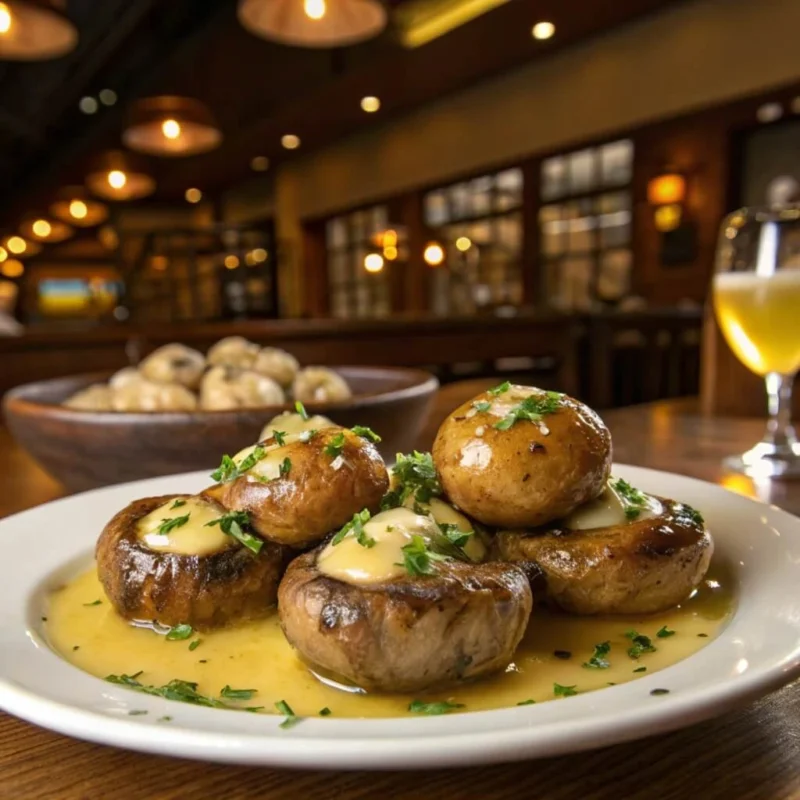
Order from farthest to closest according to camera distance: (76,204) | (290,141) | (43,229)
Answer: (43,229)
(76,204)
(290,141)

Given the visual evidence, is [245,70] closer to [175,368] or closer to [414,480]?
[175,368]

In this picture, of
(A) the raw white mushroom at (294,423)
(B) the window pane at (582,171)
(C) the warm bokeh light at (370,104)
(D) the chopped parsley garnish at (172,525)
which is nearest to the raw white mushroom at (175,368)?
(A) the raw white mushroom at (294,423)

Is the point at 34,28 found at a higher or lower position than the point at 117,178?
higher

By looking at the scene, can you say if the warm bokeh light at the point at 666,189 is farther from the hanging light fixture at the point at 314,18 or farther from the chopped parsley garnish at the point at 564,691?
the chopped parsley garnish at the point at 564,691

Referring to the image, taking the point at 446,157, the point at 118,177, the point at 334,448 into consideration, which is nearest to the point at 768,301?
the point at 334,448

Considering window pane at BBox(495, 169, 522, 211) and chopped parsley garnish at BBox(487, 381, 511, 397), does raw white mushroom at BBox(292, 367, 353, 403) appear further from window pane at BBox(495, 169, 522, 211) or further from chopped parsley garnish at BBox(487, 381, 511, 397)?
window pane at BBox(495, 169, 522, 211)

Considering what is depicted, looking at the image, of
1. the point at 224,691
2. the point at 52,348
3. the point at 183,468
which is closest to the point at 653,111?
the point at 52,348

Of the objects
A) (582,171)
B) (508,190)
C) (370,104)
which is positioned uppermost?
(370,104)
